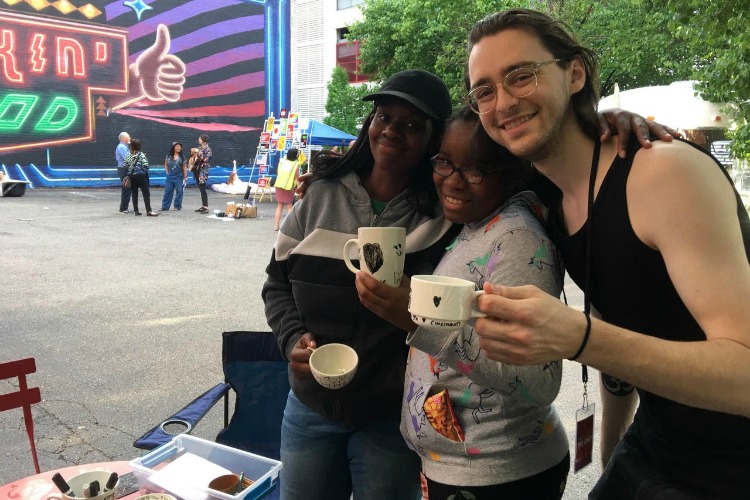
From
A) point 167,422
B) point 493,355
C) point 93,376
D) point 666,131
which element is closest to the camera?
point 493,355

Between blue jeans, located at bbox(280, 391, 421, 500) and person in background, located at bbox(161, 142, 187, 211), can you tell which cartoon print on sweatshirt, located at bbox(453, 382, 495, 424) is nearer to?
blue jeans, located at bbox(280, 391, 421, 500)

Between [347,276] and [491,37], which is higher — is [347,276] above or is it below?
below

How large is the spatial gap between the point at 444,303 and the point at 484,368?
237 millimetres

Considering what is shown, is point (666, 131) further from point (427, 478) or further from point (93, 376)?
point (93, 376)

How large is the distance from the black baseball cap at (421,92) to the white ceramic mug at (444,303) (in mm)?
688

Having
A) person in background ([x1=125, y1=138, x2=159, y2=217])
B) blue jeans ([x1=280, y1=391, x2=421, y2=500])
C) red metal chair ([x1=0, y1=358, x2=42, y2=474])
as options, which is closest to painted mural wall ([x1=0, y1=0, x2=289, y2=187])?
person in background ([x1=125, y1=138, x2=159, y2=217])

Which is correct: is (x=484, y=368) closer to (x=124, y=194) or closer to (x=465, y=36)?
(x=124, y=194)

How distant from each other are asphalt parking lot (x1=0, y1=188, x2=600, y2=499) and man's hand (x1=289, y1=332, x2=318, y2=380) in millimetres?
2021

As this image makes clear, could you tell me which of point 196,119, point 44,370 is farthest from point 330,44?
point 44,370

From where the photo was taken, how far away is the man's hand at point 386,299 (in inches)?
56.2

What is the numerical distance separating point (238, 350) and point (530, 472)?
1.61 meters

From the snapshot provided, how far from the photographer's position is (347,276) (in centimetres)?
179

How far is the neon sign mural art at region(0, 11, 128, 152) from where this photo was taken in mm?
19562

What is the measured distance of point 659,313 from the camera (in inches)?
49.7
